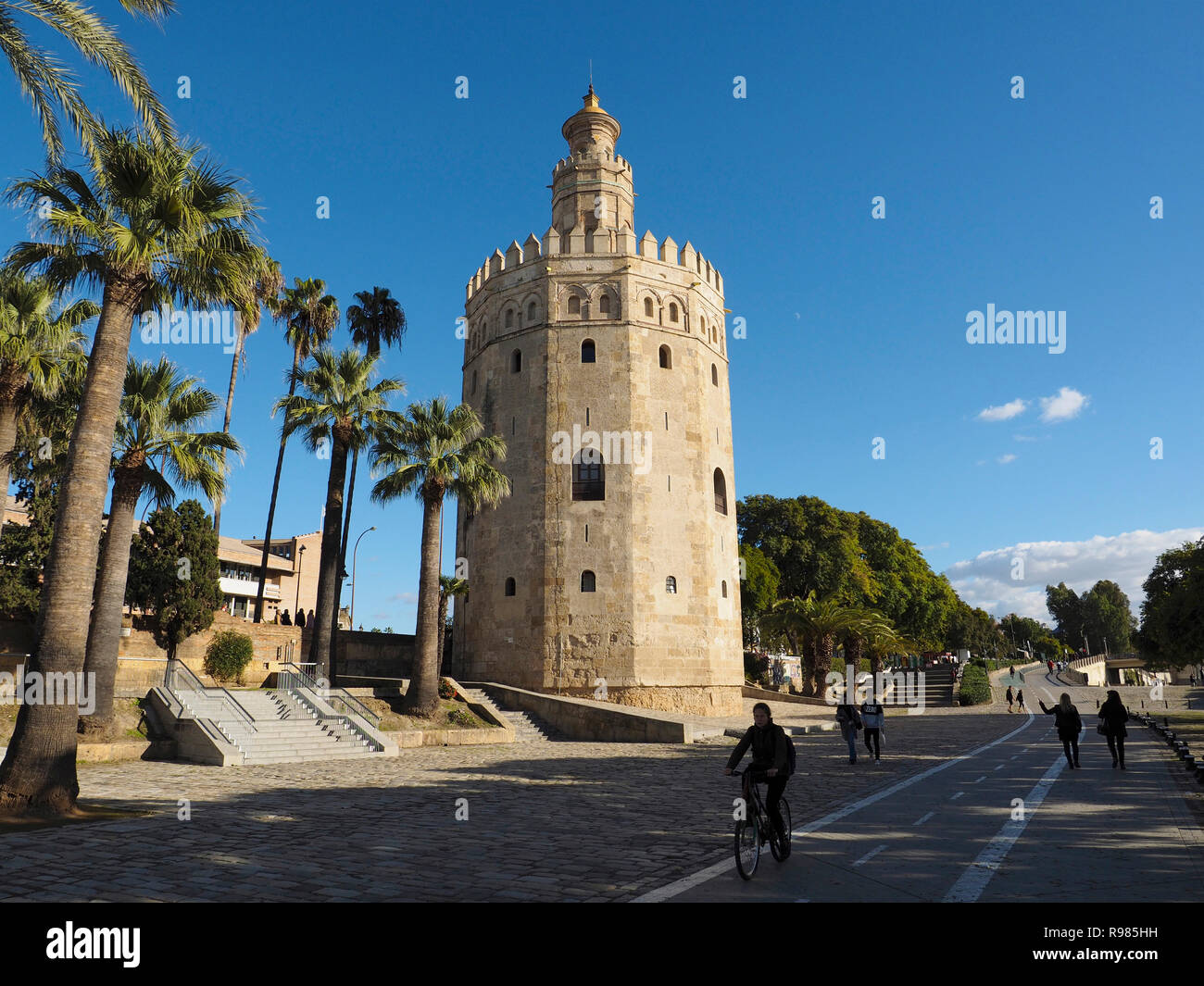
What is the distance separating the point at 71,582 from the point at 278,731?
35.4 ft

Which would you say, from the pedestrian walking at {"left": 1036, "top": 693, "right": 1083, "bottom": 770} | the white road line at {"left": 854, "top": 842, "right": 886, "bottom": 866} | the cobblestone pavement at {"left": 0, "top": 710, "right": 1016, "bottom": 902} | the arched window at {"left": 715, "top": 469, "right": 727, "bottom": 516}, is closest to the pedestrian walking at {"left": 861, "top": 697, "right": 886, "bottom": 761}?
the cobblestone pavement at {"left": 0, "top": 710, "right": 1016, "bottom": 902}

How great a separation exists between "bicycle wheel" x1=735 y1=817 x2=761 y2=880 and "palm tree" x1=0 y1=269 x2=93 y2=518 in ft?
57.9

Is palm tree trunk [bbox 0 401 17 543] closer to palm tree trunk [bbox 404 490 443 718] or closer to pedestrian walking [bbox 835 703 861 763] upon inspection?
palm tree trunk [bbox 404 490 443 718]

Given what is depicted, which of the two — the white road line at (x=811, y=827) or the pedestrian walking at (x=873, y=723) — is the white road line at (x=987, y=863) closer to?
the white road line at (x=811, y=827)

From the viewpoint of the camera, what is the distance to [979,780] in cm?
1454

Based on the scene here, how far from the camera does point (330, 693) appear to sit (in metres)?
23.7

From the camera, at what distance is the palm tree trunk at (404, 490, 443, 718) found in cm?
2516

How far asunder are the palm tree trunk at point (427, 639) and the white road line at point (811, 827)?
1460 centimetres

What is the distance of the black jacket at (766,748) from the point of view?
24.9ft

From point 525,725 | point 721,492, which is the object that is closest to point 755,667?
point 721,492

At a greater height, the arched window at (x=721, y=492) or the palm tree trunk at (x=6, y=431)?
the arched window at (x=721, y=492)

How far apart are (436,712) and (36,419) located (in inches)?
518

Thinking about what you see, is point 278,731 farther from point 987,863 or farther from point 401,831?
point 987,863

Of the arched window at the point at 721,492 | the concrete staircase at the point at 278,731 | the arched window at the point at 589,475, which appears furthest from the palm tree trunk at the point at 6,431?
the arched window at the point at 721,492
